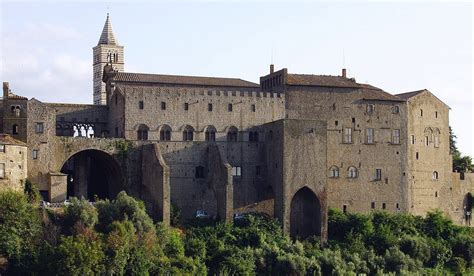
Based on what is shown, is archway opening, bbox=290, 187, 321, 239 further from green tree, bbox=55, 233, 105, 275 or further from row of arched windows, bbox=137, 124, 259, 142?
green tree, bbox=55, 233, 105, 275

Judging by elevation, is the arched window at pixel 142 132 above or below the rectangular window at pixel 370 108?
below

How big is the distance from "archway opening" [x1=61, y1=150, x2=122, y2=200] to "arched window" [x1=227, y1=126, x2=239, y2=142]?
324 inches

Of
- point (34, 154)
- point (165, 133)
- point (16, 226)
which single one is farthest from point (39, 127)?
point (16, 226)

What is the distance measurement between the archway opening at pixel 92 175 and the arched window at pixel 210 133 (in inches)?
263

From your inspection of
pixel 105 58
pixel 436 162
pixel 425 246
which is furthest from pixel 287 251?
pixel 105 58

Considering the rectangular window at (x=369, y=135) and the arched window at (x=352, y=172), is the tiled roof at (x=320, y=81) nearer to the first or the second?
the rectangular window at (x=369, y=135)

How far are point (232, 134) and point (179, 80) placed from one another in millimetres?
7105

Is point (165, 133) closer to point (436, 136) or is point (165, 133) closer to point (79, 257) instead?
point (79, 257)

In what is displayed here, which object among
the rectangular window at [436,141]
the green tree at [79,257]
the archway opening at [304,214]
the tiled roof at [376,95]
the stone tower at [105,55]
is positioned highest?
the stone tower at [105,55]

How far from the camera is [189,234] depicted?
223ft

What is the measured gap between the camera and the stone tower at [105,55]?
348ft

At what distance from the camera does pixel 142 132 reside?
72.1 m

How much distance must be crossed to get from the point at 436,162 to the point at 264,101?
15159 mm

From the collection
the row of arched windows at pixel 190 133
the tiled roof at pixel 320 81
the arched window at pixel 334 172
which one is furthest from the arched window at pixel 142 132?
the arched window at pixel 334 172
